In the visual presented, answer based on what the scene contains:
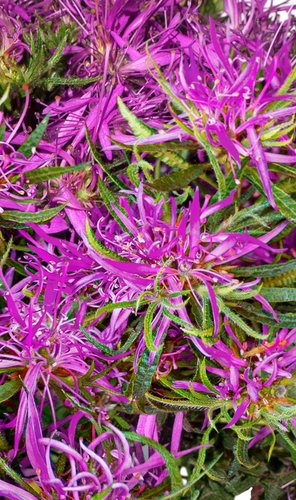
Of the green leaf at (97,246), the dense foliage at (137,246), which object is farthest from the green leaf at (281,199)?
the green leaf at (97,246)

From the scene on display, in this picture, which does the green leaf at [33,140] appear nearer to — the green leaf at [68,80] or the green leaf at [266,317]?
the green leaf at [68,80]

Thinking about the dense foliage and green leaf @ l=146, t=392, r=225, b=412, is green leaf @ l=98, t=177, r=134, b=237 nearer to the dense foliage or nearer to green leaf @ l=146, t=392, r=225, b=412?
the dense foliage

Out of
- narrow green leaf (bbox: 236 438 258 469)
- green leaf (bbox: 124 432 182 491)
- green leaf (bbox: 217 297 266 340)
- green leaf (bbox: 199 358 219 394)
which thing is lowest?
green leaf (bbox: 124 432 182 491)

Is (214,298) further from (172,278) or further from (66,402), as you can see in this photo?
(66,402)

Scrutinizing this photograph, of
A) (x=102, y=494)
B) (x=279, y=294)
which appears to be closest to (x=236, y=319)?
(x=279, y=294)

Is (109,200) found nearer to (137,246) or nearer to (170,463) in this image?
(137,246)

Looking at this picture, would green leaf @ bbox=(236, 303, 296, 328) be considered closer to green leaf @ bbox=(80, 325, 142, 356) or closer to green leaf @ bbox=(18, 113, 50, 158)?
green leaf @ bbox=(80, 325, 142, 356)

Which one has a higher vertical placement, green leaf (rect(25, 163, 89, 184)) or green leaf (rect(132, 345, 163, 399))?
A: green leaf (rect(25, 163, 89, 184))

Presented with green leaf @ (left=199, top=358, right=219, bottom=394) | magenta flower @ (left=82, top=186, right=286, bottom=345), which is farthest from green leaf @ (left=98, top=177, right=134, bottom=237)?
green leaf @ (left=199, top=358, right=219, bottom=394)

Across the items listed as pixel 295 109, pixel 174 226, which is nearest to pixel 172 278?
pixel 174 226
